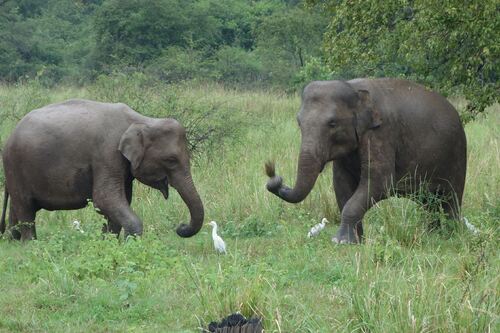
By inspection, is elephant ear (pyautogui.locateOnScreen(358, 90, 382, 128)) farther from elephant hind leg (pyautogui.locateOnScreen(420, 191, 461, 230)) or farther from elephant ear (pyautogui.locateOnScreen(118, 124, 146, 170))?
elephant ear (pyautogui.locateOnScreen(118, 124, 146, 170))

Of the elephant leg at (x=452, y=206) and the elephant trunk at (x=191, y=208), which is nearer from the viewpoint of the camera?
the elephant trunk at (x=191, y=208)

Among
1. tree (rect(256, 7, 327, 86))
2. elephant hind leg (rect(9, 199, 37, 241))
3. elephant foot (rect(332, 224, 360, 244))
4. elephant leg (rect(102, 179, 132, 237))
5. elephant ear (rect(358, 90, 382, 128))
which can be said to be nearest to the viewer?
elephant foot (rect(332, 224, 360, 244))

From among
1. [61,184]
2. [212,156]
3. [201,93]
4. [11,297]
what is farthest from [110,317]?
[201,93]

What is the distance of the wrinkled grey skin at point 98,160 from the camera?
1016 centimetres

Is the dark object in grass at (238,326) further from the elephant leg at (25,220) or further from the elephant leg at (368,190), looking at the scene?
the elephant leg at (25,220)

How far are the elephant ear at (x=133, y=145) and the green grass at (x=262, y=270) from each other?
2.58ft

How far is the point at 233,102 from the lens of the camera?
22.2m

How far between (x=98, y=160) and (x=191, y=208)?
1.00 meters

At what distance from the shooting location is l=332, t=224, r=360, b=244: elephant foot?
32.3 feet

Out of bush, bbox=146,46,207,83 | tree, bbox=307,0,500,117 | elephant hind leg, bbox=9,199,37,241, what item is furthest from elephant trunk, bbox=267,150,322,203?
bush, bbox=146,46,207,83

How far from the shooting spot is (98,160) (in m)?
10.3

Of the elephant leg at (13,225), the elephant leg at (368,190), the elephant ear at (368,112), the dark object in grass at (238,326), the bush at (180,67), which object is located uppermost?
the dark object in grass at (238,326)

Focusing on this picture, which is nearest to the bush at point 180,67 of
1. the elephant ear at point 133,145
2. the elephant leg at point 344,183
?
the elephant leg at point 344,183

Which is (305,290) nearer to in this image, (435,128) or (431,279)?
(431,279)
